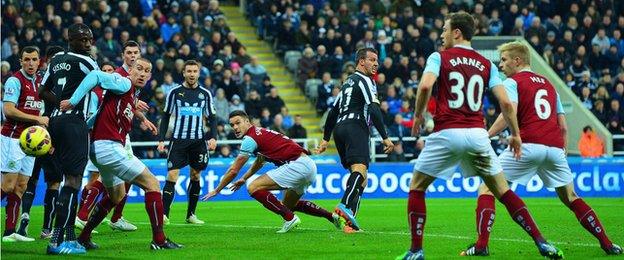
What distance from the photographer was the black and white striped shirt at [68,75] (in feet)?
38.7

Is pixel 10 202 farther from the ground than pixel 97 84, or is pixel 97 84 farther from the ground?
pixel 97 84

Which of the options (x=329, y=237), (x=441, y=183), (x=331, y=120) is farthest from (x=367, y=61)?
(x=441, y=183)

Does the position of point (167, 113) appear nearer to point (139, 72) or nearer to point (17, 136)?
point (17, 136)

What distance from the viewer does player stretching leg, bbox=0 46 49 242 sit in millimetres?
13273

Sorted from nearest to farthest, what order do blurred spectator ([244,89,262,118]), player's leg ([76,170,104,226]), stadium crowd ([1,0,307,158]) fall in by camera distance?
player's leg ([76,170,104,226]), stadium crowd ([1,0,307,158]), blurred spectator ([244,89,262,118])

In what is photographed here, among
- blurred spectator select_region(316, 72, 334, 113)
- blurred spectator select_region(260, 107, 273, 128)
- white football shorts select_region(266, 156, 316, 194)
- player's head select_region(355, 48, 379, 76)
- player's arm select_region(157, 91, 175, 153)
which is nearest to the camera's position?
white football shorts select_region(266, 156, 316, 194)

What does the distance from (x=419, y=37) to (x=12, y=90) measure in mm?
18893

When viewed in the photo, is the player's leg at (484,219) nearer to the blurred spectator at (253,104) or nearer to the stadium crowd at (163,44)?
the stadium crowd at (163,44)

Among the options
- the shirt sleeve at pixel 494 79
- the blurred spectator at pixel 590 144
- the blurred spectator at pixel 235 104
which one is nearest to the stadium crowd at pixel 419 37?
the blurred spectator at pixel 590 144

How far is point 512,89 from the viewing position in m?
11.3

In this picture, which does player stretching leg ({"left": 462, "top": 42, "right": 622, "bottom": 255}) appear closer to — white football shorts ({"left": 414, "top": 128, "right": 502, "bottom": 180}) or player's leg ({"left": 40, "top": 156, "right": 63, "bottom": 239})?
white football shorts ({"left": 414, "top": 128, "right": 502, "bottom": 180})

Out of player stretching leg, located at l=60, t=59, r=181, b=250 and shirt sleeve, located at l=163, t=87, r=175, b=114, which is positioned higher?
player stretching leg, located at l=60, t=59, r=181, b=250

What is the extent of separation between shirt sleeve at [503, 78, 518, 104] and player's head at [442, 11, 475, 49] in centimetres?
104

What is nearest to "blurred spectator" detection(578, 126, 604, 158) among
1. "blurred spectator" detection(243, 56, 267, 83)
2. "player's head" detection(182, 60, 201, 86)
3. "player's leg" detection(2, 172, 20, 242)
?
"blurred spectator" detection(243, 56, 267, 83)
